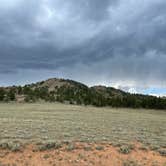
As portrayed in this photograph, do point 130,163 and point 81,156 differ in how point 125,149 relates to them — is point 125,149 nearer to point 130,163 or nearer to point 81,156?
point 130,163

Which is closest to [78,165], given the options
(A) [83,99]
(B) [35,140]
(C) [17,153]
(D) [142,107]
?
(C) [17,153]

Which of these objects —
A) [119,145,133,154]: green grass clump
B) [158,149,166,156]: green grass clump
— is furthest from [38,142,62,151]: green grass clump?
[158,149,166,156]: green grass clump

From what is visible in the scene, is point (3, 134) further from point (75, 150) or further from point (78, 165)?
point (78, 165)

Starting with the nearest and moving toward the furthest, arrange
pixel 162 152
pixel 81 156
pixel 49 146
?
pixel 81 156
pixel 162 152
pixel 49 146

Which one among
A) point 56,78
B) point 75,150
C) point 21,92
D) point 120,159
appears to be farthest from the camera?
point 56,78

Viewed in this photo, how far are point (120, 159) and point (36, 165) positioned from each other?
4.25 metres

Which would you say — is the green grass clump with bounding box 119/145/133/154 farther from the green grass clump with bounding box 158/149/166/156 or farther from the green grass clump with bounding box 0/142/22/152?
the green grass clump with bounding box 0/142/22/152

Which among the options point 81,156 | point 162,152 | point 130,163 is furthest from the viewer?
point 162,152

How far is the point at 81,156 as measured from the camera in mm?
15773

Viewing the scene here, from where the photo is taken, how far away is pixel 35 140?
19.0m

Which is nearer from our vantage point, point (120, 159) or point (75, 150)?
point (120, 159)

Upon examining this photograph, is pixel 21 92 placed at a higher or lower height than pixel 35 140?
higher

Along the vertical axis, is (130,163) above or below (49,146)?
below

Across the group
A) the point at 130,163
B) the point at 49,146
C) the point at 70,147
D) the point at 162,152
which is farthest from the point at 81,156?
the point at 162,152
